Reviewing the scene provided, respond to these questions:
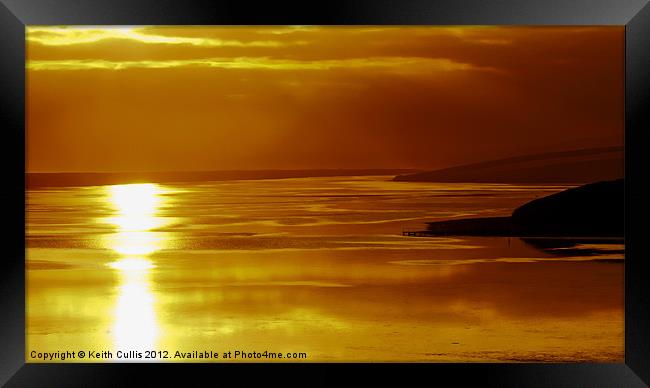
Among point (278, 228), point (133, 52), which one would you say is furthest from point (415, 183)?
point (133, 52)

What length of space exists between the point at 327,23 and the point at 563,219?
1.09 metres

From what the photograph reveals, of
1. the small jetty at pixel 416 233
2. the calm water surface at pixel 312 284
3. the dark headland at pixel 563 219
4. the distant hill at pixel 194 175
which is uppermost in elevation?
the distant hill at pixel 194 175

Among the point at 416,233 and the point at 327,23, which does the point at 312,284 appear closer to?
the point at 416,233

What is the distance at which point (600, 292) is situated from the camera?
2.93 m

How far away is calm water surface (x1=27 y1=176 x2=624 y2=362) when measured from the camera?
2914 millimetres

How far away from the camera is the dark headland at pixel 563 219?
2910mm

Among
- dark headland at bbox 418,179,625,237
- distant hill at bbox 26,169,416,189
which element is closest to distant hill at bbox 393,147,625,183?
dark headland at bbox 418,179,625,237

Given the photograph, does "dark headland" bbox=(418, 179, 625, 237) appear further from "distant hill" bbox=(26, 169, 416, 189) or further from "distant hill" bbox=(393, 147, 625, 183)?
"distant hill" bbox=(26, 169, 416, 189)

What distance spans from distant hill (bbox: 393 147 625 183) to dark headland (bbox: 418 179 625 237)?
46 millimetres

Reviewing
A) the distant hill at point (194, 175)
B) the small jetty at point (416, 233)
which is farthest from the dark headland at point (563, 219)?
the distant hill at point (194, 175)

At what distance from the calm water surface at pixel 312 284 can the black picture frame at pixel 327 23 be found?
0.05 m

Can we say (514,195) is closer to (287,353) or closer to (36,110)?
(287,353)

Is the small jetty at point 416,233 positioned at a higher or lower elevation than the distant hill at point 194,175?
lower

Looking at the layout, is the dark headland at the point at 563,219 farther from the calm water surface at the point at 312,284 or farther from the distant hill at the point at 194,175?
the distant hill at the point at 194,175
